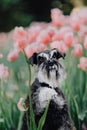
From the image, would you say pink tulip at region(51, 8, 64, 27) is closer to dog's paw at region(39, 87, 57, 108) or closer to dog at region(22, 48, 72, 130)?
dog at region(22, 48, 72, 130)

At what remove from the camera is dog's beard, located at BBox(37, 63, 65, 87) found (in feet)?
10.1

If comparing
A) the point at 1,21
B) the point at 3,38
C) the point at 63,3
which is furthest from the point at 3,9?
the point at 63,3

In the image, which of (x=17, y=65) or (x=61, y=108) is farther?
(x=17, y=65)

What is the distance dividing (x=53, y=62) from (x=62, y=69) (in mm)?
62

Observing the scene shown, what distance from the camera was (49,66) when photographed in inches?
121

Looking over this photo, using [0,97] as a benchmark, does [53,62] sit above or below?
above

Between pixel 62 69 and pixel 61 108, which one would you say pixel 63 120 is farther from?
pixel 62 69

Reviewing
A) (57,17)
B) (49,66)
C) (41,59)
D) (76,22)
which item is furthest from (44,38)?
(49,66)

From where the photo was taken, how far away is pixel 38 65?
3178 millimetres

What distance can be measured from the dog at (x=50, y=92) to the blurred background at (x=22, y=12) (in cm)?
716

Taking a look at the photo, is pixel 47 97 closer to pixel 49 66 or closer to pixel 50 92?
pixel 50 92

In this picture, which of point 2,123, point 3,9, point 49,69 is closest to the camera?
point 49,69

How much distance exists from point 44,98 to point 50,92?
5 cm

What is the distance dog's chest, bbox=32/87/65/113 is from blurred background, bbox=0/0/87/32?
7176 mm
